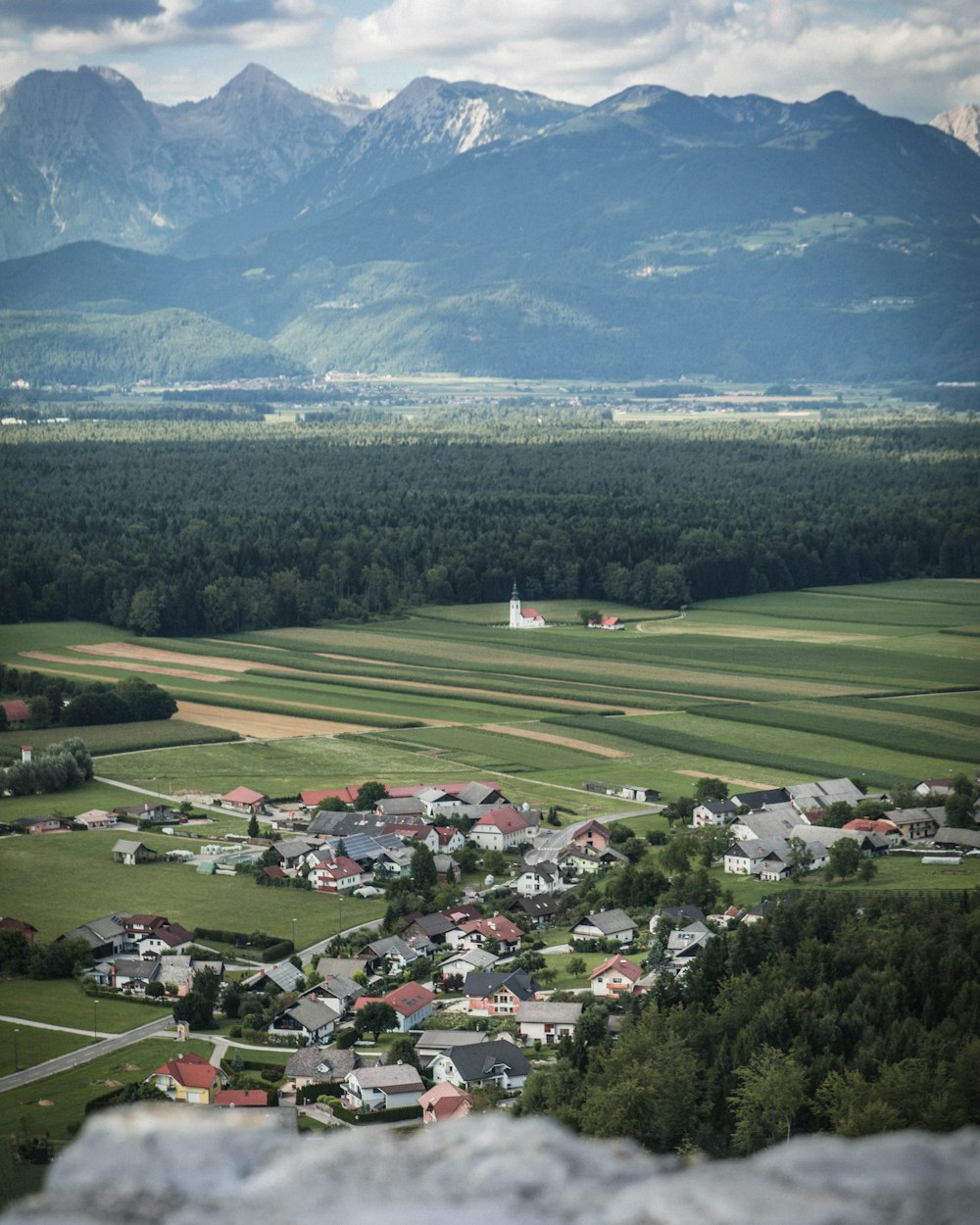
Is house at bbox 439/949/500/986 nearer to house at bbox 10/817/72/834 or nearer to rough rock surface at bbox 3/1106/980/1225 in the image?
house at bbox 10/817/72/834

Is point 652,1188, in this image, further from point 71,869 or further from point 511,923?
point 71,869

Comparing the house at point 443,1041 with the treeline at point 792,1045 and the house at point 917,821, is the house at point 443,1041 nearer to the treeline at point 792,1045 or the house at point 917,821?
the treeline at point 792,1045

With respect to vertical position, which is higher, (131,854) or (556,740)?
(556,740)

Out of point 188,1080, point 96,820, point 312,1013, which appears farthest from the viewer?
point 96,820

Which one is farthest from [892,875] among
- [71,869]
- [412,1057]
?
[71,869]

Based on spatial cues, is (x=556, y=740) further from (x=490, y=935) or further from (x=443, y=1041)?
(x=443, y=1041)

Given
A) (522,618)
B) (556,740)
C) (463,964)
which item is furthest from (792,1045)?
(522,618)

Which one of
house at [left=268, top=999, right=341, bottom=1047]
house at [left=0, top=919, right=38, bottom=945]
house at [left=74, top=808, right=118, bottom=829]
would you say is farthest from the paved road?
house at [left=74, top=808, right=118, bottom=829]
